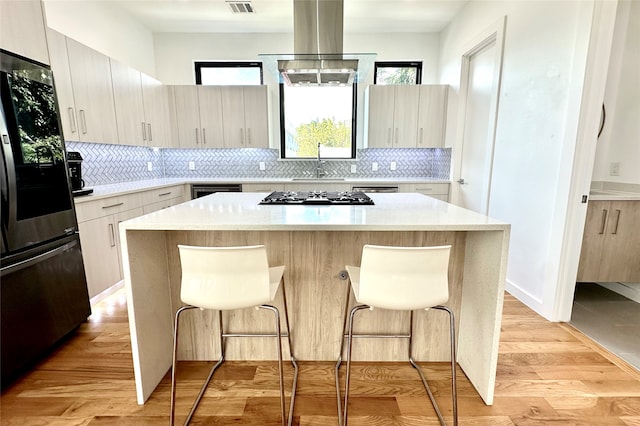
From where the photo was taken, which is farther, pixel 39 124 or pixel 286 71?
pixel 286 71

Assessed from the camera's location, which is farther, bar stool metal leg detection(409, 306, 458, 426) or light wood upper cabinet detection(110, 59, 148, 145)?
light wood upper cabinet detection(110, 59, 148, 145)

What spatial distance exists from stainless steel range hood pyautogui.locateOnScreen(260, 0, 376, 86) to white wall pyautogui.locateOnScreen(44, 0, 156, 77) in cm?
200

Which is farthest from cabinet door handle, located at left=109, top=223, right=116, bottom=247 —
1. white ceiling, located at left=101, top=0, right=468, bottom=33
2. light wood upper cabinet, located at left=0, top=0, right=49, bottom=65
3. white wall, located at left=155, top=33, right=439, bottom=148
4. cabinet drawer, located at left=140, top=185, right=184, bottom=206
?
white ceiling, located at left=101, top=0, right=468, bottom=33

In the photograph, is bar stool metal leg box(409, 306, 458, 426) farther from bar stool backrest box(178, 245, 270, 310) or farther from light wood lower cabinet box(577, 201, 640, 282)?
light wood lower cabinet box(577, 201, 640, 282)

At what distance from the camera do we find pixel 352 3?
133 inches

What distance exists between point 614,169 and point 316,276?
3006mm

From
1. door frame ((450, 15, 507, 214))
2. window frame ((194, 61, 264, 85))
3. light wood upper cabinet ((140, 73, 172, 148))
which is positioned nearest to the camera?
door frame ((450, 15, 507, 214))

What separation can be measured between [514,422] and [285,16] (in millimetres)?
4309

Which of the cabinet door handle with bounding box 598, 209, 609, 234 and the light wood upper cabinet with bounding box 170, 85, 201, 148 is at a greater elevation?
the light wood upper cabinet with bounding box 170, 85, 201, 148

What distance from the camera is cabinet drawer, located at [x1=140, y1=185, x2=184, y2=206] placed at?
325 cm

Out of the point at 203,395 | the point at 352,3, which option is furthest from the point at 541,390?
the point at 352,3

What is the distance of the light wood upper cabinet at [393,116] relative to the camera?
4086 millimetres

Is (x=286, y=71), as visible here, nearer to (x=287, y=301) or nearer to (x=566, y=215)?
(x=287, y=301)

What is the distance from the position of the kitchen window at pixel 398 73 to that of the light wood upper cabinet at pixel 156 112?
295 centimetres
